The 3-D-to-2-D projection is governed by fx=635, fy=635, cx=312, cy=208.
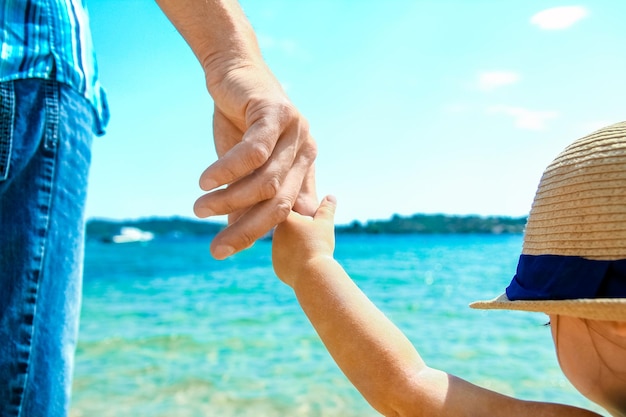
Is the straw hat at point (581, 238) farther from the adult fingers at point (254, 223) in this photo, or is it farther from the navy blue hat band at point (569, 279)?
the adult fingers at point (254, 223)

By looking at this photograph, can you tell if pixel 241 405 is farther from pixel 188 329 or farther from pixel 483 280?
pixel 483 280

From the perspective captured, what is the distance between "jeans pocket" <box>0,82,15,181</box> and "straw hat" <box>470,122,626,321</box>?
1082 mm

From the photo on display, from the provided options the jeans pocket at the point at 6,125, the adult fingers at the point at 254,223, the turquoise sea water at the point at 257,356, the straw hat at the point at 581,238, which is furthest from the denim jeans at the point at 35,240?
the turquoise sea water at the point at 257,356

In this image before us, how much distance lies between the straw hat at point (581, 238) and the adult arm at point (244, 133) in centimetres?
49

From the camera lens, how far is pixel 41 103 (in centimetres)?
145

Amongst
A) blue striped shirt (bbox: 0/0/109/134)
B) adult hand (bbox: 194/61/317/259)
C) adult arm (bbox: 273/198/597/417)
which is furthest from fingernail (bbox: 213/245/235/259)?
blue striped shirt (bbox: 0/0/109/134)

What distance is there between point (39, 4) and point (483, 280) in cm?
1549

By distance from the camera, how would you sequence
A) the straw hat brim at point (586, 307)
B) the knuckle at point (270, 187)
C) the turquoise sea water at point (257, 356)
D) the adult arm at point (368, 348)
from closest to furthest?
1. the straw hat brim at point (586, 307)
2. the adult arm at point (368, 348)
3. the knuckle at point (270, 187)
4. the turquoise sea water at point (257, 356)

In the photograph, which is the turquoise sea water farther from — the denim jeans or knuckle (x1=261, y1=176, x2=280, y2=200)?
knuckle (x1=261, y1=176, x2=280, y2=200)

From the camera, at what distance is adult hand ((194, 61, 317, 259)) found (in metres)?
1.21

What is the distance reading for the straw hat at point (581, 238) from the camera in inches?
39.4

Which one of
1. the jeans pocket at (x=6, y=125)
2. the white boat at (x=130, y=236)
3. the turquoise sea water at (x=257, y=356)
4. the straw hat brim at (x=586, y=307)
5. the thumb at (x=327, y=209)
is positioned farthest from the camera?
the white boat at (x=130, y=236)

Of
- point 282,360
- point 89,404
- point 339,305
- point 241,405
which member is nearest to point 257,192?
point 339,305

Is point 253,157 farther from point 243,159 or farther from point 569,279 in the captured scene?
point 569,279
